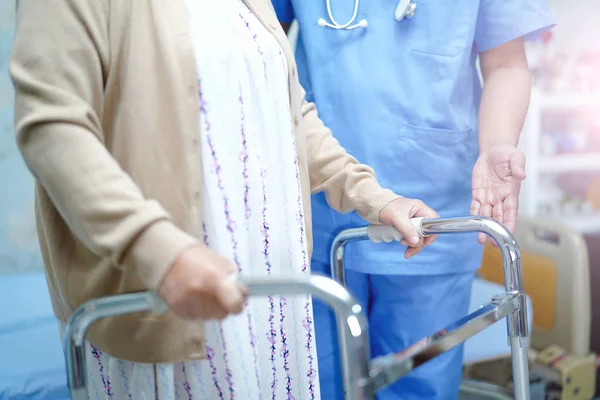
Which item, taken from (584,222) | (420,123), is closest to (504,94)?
(420,123)

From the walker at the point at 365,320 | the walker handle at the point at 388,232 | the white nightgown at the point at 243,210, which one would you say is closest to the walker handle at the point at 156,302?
the walker at the point at 365,320

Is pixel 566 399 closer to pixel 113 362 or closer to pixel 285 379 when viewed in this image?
pixel 285 379

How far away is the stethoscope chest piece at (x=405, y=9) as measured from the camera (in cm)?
114

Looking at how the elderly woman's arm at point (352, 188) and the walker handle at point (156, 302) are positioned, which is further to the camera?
the elderly woman's arm at point (352, 188)

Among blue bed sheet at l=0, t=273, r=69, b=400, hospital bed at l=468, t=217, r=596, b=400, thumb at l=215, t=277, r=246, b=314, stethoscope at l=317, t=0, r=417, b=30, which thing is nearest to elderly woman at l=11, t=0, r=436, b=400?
thumb at l=215, t=277, r=246, b=314

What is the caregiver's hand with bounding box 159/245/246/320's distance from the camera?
579 mm

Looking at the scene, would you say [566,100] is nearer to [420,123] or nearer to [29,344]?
[420,123]

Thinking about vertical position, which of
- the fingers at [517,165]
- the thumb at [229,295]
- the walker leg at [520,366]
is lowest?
the walker leg at [520,366]

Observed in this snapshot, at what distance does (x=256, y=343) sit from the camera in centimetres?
85

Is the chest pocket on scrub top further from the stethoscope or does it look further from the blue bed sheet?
the blue bed sheet

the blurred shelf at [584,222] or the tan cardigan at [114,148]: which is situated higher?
the tan cardigan at [114,148]

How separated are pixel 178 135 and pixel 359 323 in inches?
12.3

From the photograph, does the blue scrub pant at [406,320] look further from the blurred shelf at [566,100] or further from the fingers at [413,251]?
the blurred shelf at [566,100]

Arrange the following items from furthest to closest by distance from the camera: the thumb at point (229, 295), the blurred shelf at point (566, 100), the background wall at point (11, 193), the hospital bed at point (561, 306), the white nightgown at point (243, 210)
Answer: the blurred shelf at point (566, 100) < the hospital bed at point (561, 306) < the background wall at point (11, 193) < the white nightgown at point (243, 210) < the thumb at point (229, 295)
